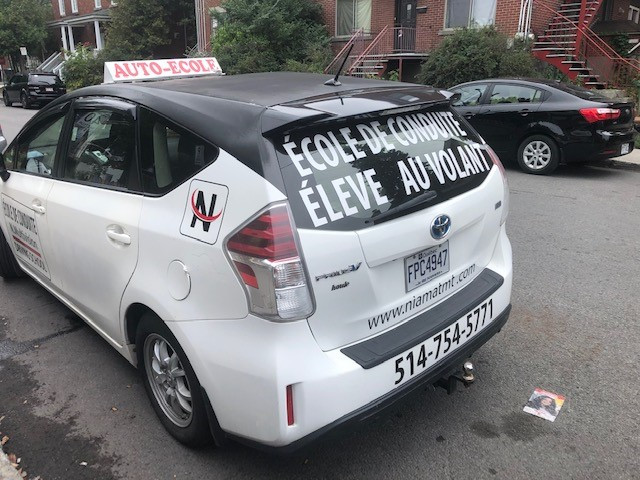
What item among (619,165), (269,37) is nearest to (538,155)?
(619,165)

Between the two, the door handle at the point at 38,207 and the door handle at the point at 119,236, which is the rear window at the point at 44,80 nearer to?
the door handle at the point at 38,207

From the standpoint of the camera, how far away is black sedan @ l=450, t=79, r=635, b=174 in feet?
26.8

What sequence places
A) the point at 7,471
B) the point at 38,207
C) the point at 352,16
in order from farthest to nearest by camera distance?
the point at 352,16 → the point at 38,207 → the point at 7,471

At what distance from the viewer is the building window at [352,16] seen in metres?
19.0

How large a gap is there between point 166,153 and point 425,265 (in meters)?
1.27

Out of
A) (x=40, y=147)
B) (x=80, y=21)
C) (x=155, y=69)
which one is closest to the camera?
(x=155, y=69)

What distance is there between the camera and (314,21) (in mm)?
19609

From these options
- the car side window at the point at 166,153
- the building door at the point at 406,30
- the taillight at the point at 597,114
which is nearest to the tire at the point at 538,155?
the taillight at the point at 597,114

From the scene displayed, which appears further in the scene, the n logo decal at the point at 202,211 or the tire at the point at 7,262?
the tire at the point at 7,262

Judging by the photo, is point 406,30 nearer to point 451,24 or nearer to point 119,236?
point 451,24

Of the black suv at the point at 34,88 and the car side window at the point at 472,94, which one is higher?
the car side window at the point at 472,94

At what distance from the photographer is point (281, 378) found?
6.51 feet

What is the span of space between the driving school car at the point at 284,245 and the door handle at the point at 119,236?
0.03 ft

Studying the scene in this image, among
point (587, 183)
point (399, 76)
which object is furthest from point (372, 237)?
point (399, 76)
